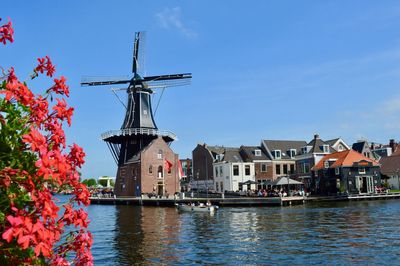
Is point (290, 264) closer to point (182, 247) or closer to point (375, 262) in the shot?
Answer: point (375, 262)

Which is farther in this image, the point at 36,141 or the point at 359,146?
the point at 359,146

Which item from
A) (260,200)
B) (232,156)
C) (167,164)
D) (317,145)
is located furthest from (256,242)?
(232,156)

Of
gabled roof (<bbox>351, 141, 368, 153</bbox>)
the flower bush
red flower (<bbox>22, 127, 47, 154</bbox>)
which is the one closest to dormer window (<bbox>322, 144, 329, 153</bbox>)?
gabled roof (<bbox>351, 141, 368, 153</bbox>)

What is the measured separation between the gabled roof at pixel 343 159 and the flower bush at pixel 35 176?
6304cm

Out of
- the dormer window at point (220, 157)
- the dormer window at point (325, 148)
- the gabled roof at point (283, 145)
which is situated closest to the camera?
the dormer window at point (325, 148)

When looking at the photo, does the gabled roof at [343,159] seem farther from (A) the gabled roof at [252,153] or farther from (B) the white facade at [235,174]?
(B) the white facade at [235,174]

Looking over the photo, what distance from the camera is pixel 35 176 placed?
3.49 m

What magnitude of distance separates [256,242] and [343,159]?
44.7m

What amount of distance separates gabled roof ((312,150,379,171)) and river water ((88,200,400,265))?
2967 centimetres

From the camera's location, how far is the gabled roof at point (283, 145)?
76.5 meters

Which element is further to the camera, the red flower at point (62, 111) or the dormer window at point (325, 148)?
the dormer window at point (325, 148)

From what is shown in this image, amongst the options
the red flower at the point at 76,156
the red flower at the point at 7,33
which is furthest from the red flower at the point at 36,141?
the red flower at the point at 7,33

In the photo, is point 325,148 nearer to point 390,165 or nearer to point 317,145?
point 317,145

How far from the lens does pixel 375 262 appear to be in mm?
17344
